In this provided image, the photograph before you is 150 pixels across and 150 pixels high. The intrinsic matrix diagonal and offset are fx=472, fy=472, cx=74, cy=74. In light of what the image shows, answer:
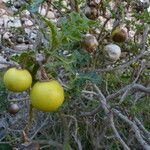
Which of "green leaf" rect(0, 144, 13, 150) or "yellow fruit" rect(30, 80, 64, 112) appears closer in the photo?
"yellow fruit" rect(30, 80, 64, 112)

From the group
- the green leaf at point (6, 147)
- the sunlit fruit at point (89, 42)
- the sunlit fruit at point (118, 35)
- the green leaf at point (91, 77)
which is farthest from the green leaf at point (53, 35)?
the green leaf at point (6, 147)

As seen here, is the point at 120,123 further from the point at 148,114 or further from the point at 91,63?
the point at 91,63

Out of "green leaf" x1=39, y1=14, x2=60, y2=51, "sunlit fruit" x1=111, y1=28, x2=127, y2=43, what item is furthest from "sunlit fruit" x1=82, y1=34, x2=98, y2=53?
"green leaf" x1=39, y1=14, x2=60, y2=51

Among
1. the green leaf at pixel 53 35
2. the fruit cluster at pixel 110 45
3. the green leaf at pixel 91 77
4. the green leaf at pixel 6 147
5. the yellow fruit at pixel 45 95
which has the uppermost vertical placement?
the green leaf at pixel 53 35

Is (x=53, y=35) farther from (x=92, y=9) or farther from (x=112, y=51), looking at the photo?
(x=92, y=9)

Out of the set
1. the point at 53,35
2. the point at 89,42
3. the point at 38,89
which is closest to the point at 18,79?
the point at 38,89

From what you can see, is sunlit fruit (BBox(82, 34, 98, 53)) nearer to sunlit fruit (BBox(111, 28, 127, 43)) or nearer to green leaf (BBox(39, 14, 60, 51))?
sunlit fruit (BBox(111, 28, 127, 43))

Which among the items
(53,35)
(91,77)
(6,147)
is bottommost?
(6,147)

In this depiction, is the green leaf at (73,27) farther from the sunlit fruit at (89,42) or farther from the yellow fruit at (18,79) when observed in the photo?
the sunlit fruit at (89,42)
